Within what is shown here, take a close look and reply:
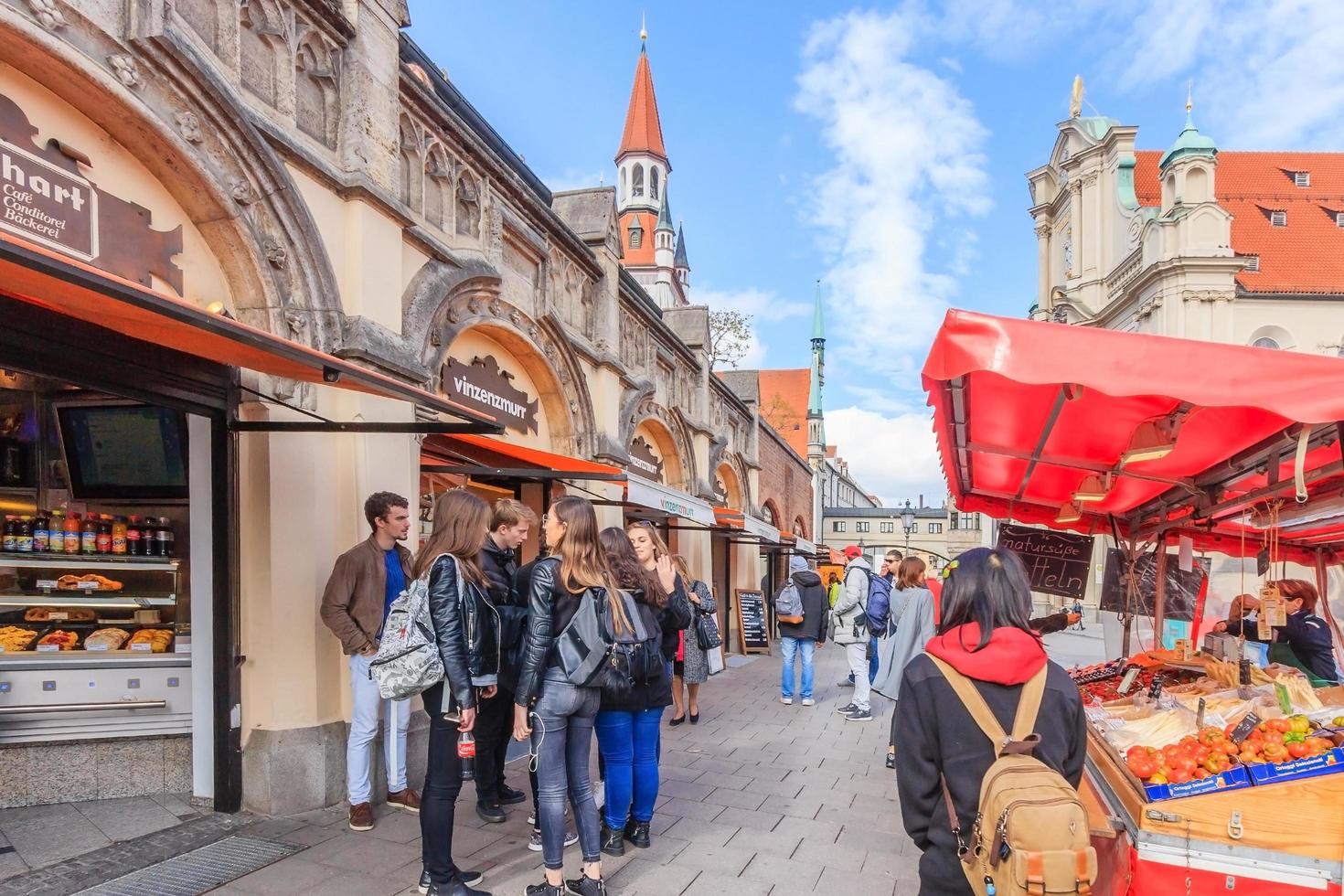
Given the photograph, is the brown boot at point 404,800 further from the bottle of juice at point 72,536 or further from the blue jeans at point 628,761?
the bottle of juice at point 72,536

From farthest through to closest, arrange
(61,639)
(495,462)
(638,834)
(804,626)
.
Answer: (804,626) → (495,462) → (61,639) → (638,834)

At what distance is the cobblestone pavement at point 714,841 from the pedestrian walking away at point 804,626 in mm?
2143

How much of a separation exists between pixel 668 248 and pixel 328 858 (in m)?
58.9

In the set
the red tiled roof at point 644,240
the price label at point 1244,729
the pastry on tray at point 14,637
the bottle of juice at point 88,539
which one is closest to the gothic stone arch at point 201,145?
the bottle of juice at point 88,539

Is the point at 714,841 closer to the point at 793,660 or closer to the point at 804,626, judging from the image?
the point at 804,626

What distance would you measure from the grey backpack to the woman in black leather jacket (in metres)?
0.04

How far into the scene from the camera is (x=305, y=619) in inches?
187

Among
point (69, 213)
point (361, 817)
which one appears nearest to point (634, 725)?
point (361, 817)

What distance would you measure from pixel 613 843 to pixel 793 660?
5.33 metres

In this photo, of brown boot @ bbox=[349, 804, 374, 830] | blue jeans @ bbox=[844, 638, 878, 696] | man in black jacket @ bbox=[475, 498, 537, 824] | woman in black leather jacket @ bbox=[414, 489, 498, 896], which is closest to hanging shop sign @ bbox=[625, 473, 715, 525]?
blue jeans @ bbox=[844, 638, 878, 696]

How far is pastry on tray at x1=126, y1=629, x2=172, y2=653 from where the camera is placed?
192 inches

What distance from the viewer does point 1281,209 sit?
32.1 metres

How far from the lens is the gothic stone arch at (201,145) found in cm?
→ 372

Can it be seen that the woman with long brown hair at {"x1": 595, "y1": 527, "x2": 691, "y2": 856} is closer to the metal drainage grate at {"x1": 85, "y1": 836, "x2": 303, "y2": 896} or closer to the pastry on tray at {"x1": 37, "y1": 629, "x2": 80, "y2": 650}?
the metal drainage grate at {"x1": 85, "y1": 836, "x2": 303, "y2": 896}
